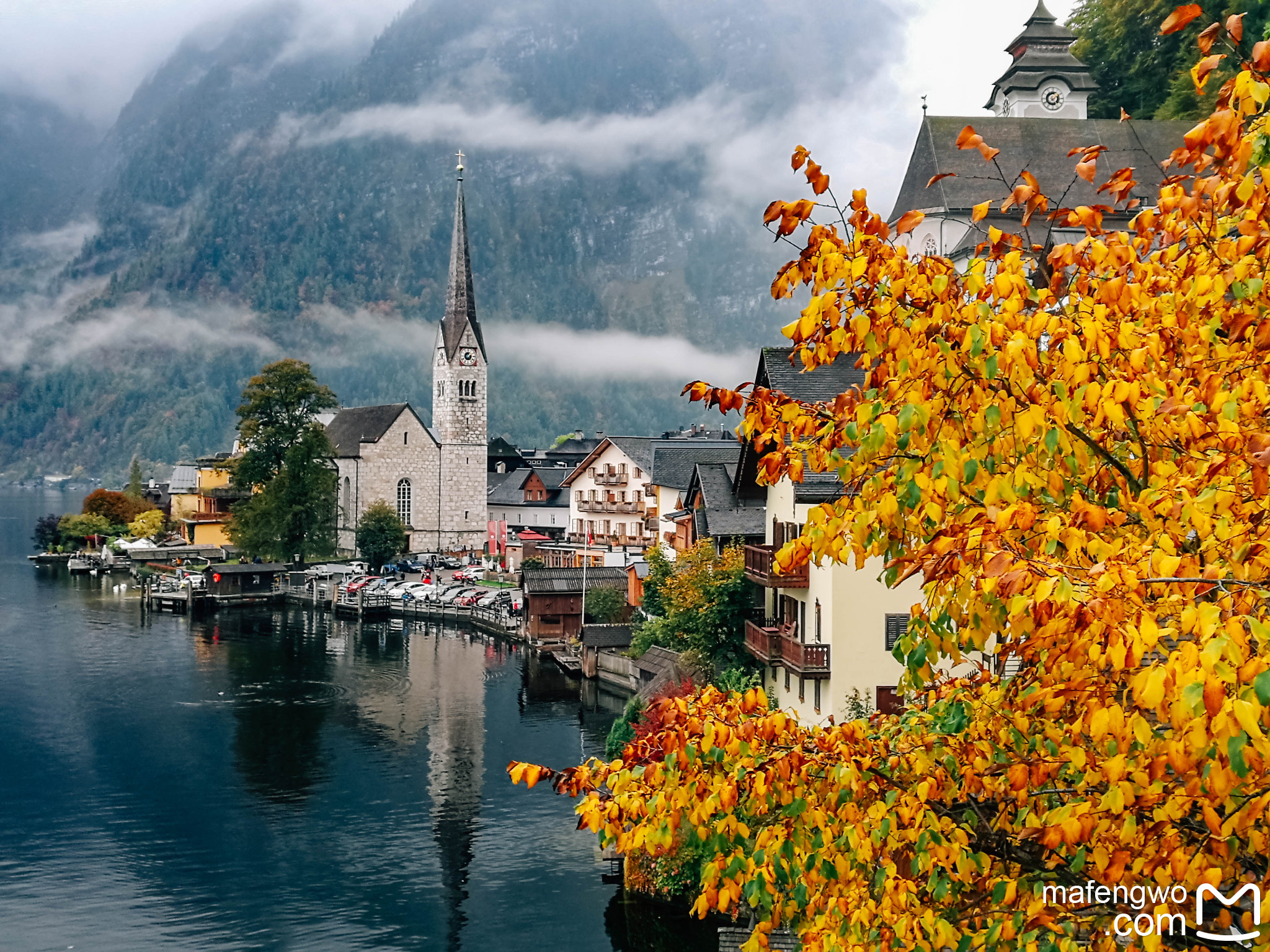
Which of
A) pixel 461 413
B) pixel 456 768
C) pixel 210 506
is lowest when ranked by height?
pixel 456 768

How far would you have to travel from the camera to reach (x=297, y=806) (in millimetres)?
36656

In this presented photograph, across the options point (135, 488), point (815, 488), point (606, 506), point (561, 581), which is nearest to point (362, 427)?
point (606, 506)

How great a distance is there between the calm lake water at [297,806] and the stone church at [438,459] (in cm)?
5274

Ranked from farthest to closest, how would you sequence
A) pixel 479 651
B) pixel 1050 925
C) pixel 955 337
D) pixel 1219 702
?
1. pixel 479 651
2. pixel 955 337
3. pixel 1050 925
4. pixel 1219 702

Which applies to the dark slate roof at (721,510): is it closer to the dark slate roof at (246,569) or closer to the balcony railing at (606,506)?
the balcony railing at (606,506)

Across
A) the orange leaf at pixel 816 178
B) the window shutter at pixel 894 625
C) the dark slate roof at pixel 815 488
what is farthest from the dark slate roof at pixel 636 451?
the orange leaf at pixel 816 178

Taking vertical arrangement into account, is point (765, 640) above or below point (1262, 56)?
below

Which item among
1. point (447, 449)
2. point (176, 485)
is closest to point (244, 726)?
point (447, 449)

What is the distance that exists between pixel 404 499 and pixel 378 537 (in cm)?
1704

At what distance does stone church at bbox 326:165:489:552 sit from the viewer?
119 meters

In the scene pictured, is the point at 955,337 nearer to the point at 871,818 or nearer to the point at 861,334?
the point at 861,334

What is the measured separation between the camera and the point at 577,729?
4597 centimetres

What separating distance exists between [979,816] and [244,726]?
43734mm

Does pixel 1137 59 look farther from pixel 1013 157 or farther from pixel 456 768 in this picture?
pixel 456 768
